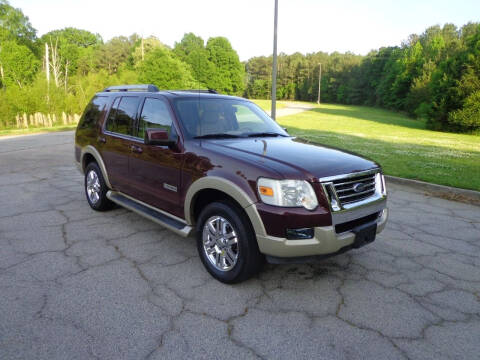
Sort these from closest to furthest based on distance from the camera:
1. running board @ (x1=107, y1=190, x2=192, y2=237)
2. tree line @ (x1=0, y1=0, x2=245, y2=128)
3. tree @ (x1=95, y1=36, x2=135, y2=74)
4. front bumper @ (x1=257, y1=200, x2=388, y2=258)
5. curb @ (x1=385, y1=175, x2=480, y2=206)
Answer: front bumper @ (x1=257, y1=200, x2=388, y2=258)
running board @ (x1=107, y1=190, x2=192, y2=237)
curb @ (x1=385, y1=175, x2=480, y2=206)
tree line @ (x1=0, y1=0, x2=245, y2=128)
tree @ (x1=95, y1=36, x2=135, y2=74)

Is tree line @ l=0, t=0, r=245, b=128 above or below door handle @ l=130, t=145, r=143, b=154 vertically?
above

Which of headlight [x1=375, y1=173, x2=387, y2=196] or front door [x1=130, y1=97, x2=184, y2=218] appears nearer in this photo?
headlight [x1=375, y1=173, x2=387, y2=196]

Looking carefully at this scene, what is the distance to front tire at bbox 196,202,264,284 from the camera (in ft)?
10.3

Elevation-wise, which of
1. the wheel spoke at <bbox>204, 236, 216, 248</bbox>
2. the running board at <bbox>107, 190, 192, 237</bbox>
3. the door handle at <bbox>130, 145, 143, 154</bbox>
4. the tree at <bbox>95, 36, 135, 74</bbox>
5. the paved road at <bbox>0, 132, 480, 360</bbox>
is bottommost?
the paved road at <bbox>0, 132, 480, 360</bbox>

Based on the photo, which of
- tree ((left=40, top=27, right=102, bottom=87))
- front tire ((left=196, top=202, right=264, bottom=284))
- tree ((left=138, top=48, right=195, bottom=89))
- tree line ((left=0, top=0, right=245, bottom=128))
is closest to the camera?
front tire ((left=196, top=202, right=264, bottom=284))

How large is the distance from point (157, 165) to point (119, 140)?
3.47 feet

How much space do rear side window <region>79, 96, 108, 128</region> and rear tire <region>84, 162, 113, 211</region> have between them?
67 centimetres

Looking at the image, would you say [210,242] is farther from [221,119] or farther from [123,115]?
[123,115]

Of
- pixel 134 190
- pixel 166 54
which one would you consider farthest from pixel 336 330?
pixel 166 54

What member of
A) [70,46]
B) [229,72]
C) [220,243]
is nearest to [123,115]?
[220,243]

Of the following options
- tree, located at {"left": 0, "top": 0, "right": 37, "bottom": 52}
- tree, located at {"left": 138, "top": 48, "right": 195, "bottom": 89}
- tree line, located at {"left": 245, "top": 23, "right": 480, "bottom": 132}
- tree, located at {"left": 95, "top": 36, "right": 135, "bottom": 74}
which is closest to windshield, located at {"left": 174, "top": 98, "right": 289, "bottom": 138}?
tree line, located at {"left": 245, "top": 23, "right": 480, "bottom": 132}

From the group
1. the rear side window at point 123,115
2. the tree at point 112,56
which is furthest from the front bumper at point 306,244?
the tree at point 112,56

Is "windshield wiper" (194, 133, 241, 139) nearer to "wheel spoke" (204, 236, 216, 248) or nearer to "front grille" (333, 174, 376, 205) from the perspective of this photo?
"wheel spoke" (204, 236, 216, 248)

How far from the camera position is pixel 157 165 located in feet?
13.2
